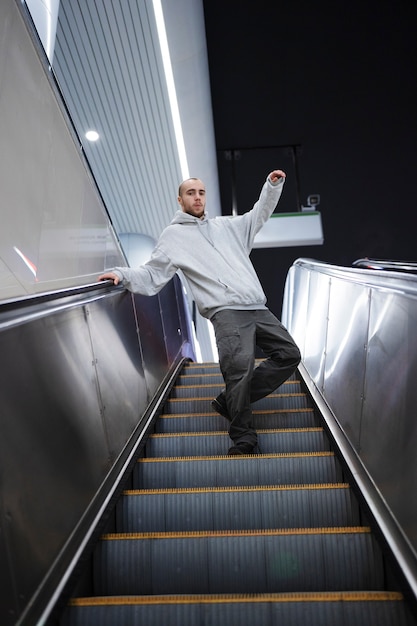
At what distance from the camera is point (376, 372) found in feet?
8.80

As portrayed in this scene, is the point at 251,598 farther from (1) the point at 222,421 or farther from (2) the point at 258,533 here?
(1) the point at 222,421

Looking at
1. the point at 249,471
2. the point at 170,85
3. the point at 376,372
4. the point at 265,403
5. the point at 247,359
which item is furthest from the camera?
the point at 170,85

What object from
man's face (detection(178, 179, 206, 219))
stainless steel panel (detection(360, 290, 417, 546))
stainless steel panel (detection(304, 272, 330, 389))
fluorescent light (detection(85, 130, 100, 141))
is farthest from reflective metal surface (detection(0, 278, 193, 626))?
fluorescent light (detection(85, 130, 100, 141))

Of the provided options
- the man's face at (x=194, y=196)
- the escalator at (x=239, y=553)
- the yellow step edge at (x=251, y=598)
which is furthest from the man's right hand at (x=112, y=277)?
the yellow step edge at (x=251, y=598)

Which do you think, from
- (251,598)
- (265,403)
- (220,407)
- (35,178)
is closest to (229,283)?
(220,407)

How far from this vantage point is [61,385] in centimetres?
237

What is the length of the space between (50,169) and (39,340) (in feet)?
7.37

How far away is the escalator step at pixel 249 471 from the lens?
115 inches

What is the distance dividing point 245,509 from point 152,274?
1.70 meters

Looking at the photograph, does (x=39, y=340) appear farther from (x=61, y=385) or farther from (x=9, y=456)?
(x=9, y=456)

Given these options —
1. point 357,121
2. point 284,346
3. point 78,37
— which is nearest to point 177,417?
point 284,346

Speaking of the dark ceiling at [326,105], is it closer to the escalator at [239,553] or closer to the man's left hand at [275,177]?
the man's left hand at [275,177]

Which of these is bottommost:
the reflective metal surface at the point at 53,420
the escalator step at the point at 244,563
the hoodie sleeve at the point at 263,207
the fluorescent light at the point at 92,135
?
the escalator step at the point at 244,563

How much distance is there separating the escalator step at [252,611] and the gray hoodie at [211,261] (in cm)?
196
